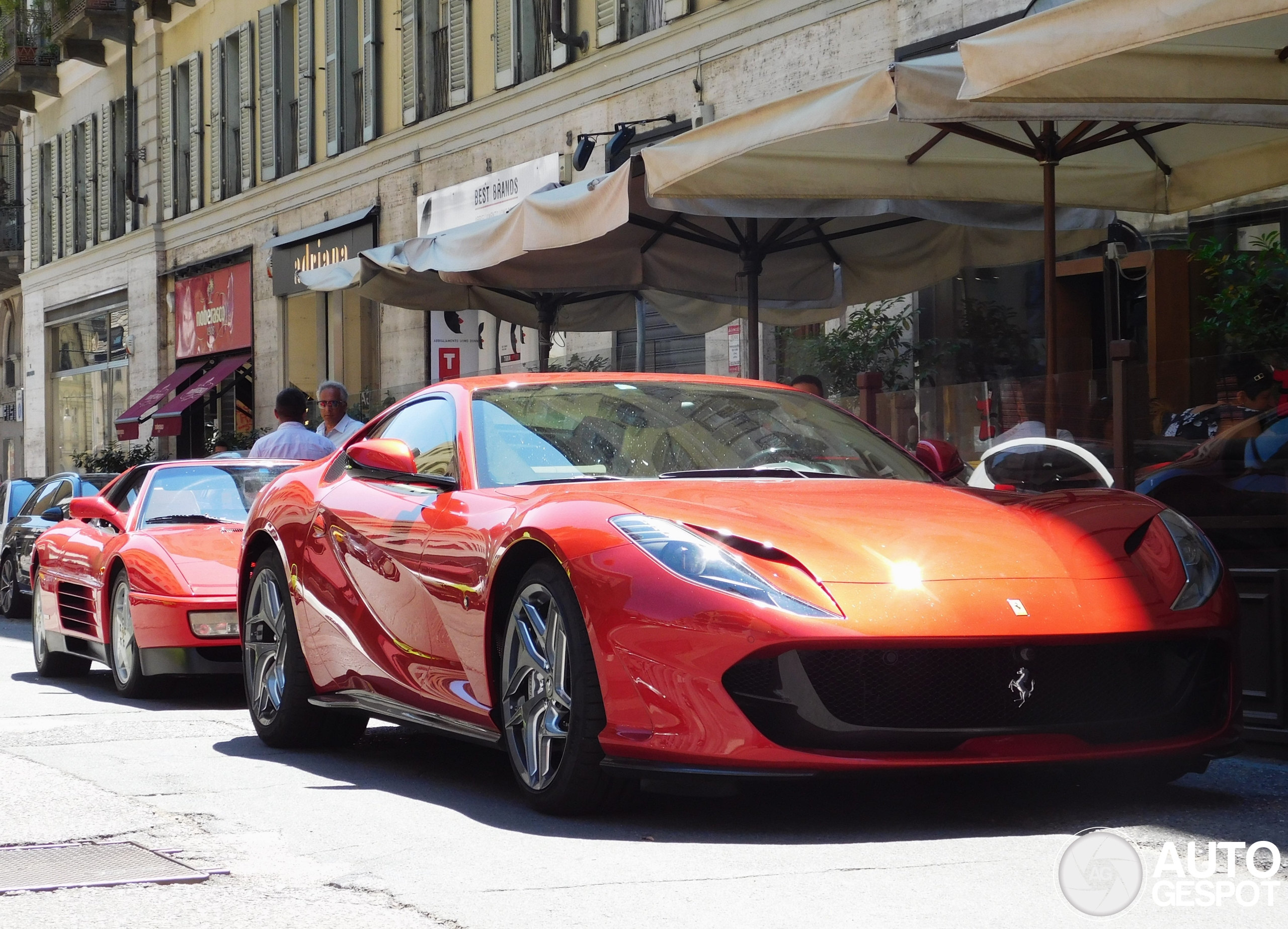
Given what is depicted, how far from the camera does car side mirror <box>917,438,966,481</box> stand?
20.3 feet

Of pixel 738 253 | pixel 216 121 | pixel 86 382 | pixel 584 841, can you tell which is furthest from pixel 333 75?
pixel 584 841

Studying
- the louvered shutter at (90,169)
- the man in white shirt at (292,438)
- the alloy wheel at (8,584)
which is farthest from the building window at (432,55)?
the louvered shutter at (90,169)

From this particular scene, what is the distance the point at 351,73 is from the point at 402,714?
21925 millimetres

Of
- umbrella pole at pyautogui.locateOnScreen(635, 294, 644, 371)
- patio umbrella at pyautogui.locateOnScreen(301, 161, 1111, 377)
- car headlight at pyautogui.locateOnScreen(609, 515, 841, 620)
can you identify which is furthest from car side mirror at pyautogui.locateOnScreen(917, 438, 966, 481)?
umbrella pole at pyautogui.locateOnScreen(635, 294, 644, 371)

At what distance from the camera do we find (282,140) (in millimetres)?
28875

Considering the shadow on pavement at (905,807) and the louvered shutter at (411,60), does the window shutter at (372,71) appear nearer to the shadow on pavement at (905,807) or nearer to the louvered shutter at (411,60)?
the louvered shutter at (411,60)

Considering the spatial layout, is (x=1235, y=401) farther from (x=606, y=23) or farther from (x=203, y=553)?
(x=606, y=23)

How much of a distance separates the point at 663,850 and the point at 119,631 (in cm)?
594

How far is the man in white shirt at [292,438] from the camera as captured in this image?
1170 centimetres

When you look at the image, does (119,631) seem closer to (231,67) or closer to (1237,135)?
(1237,135)

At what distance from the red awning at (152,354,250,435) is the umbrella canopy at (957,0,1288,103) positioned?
24.3 metres

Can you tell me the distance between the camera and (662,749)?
4695mm

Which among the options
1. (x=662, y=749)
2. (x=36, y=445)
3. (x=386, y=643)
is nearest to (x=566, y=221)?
(x=386, y=643)

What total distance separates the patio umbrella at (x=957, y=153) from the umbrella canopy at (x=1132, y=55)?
0.32 m
